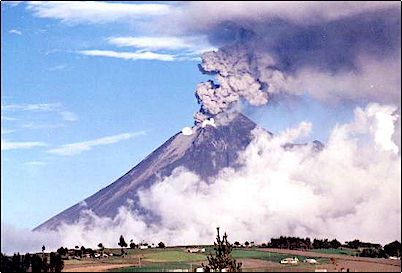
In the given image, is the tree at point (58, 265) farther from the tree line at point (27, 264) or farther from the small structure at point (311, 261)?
the small structure at point (311, 261)

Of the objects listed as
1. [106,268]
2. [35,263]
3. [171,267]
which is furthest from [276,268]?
[35,263]

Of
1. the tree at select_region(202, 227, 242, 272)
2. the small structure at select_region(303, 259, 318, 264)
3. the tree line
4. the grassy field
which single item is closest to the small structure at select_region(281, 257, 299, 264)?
the grassy field

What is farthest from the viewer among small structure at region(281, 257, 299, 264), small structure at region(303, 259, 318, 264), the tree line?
small structure at region(281, 257, 299, 264)

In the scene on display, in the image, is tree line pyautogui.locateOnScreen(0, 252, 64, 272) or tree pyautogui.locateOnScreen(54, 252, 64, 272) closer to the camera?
tree line pyautogui.locateOnScreen(0, 252, 64, 272)

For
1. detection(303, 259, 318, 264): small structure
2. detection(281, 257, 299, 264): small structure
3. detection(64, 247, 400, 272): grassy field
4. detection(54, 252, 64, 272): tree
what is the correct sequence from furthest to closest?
detection(281, 257, 299, 264): small structure < detection(303, 259, 318, 264): small structure < detection(64, 247, 400, 272): grassy field < detection(54, 252, 64, 272): tree

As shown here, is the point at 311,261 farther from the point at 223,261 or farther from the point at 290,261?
the point at 223,261

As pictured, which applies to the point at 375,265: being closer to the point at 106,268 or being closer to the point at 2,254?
the point at 106,268

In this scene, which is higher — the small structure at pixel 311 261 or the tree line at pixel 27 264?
the tree line at pixel 27 264

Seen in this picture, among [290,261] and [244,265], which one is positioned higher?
[290,261]

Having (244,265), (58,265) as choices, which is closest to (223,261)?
(244,265)

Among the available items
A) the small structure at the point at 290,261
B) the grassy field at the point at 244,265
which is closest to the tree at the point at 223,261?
the grassy field at the point at 244,265

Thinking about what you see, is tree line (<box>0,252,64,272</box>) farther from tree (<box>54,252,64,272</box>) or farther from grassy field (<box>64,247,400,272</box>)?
grassy field (<box>64,247,400,272</box>)
